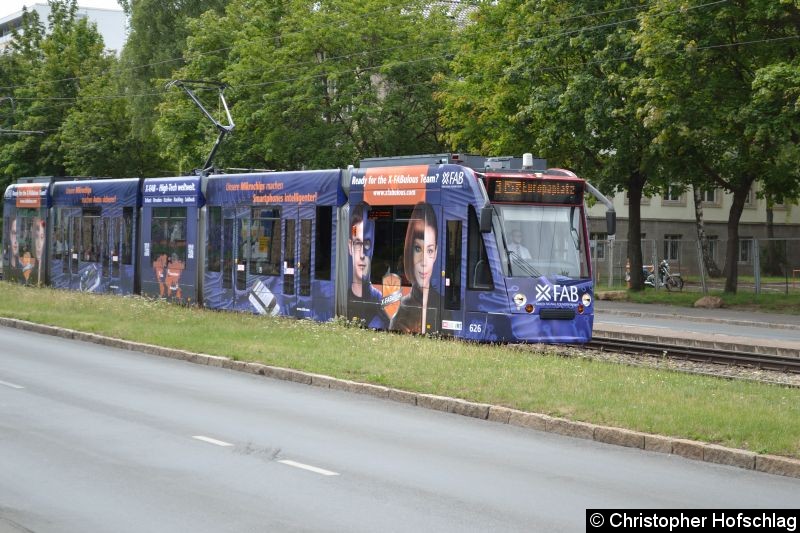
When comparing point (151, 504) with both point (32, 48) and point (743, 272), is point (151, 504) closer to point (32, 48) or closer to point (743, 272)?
point (743, 272)

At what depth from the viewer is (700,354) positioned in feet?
65.6

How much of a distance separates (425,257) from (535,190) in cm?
239

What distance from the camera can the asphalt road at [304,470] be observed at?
7.83 meters

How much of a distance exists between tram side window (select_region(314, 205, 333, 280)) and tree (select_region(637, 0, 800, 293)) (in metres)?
11.6

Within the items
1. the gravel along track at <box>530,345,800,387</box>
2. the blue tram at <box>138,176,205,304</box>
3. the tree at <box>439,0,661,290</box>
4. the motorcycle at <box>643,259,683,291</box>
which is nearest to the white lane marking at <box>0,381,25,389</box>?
the gravel along track at <box>530,345,800,387</box>

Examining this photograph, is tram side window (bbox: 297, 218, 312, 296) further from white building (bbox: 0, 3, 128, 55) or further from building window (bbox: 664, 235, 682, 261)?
white building (bbox: 0, 3, 128, 55)

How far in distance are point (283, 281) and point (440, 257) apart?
19.1 feet

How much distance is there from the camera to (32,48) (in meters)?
77.1

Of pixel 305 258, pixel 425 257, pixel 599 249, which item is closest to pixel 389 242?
pixel 425 257

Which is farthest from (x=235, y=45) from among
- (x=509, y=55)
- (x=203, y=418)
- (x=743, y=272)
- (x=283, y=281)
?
(x=203, y=418)

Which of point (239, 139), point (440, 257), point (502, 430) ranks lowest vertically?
point (502, 430)

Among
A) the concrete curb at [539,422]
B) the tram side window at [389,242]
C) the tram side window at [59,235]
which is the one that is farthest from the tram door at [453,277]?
the tram side window at [59,235]

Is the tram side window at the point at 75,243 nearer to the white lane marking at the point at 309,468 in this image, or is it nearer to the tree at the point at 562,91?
the tree at the point at 562,91

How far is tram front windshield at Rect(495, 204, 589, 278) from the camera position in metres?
19.5
